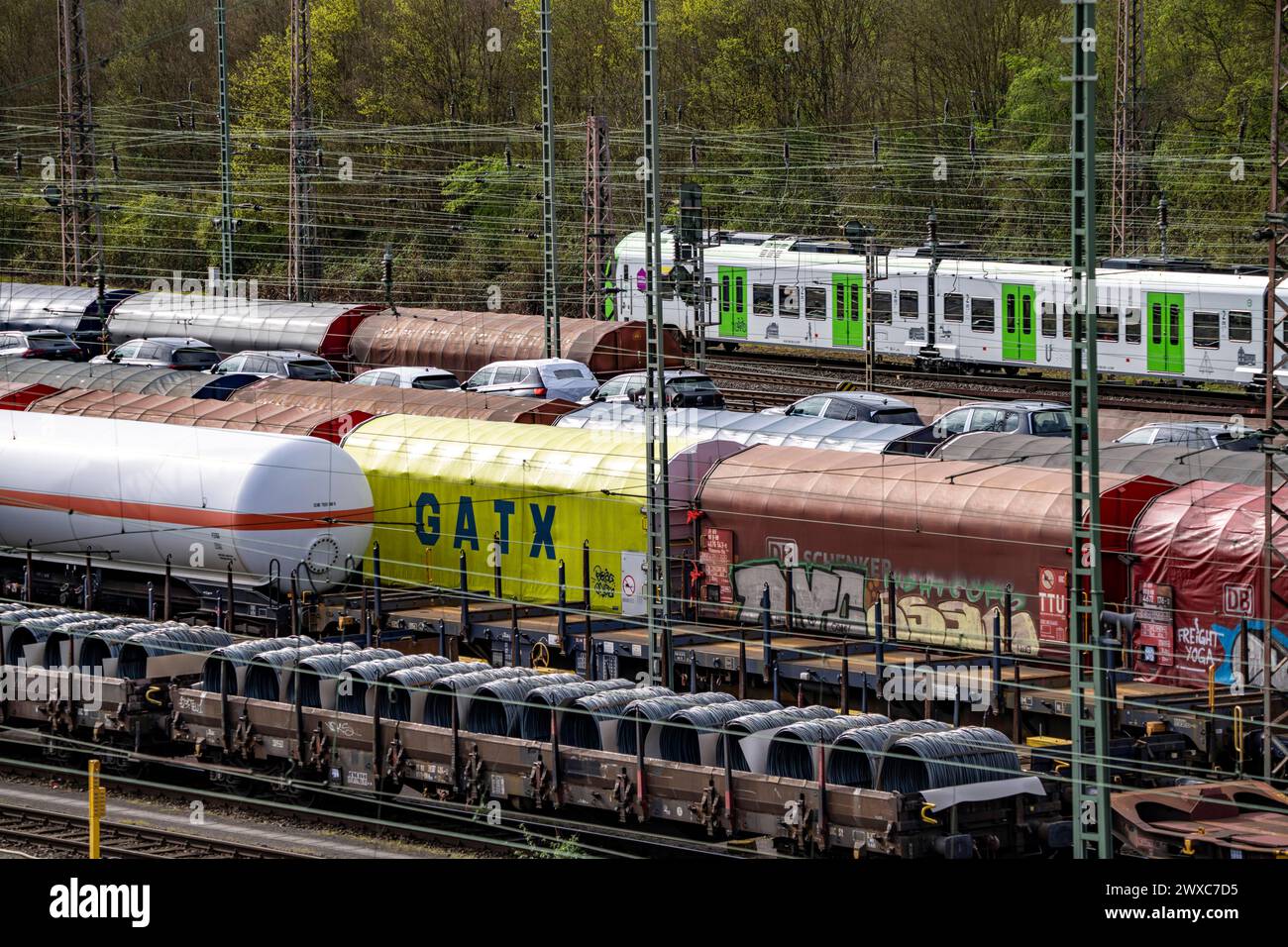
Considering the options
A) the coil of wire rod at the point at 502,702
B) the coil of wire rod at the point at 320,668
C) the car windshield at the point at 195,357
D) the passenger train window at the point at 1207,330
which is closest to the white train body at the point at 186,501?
the coil of wire rod at the point at 320,668

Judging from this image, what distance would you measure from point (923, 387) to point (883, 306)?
4078mm

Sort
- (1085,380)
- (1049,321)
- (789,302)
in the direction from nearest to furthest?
1. (1085,380)
2. (1049,321)
3. (789,302)

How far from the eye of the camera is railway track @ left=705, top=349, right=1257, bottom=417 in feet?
143

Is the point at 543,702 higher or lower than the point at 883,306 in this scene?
lower

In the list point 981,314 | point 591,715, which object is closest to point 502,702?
point 591,715

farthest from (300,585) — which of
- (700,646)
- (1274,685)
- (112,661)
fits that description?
(1274,685)

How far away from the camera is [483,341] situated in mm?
48219

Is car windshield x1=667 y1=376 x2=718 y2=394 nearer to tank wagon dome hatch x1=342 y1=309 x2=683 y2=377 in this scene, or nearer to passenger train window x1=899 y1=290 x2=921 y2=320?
tank wagon dome hatch x1=342 y1=309 x2=683 y2=377

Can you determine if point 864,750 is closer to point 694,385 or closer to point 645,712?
point 645,712

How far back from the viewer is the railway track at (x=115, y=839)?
19906mm

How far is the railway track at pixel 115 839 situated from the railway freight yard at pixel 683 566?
8 cm

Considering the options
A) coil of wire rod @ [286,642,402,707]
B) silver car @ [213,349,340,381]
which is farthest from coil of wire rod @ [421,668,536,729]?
silver car @ [213,349,340,381]

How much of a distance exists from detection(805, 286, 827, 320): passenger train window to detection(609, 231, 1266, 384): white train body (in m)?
0.04
